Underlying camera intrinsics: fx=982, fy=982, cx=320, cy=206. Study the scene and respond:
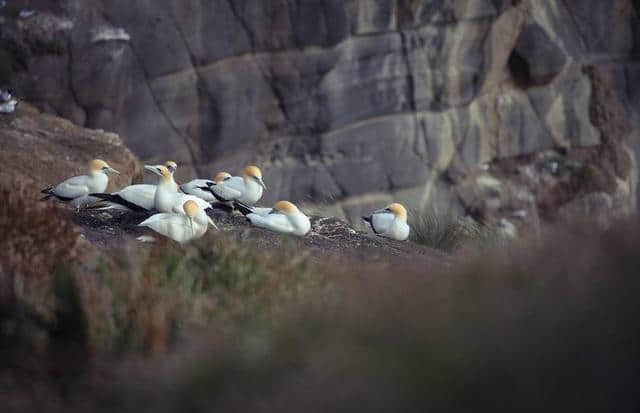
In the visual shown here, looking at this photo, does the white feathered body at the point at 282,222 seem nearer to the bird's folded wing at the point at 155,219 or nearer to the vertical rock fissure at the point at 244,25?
the bird's folded wing at the point at 155,219

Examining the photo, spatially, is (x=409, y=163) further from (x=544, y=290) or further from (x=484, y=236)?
(x=544, y=290)

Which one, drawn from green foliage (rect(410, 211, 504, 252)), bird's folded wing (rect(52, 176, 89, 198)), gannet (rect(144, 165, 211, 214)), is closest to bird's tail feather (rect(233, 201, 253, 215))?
gannet (rect(144, 165, 211, 214))

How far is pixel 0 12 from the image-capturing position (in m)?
19.0

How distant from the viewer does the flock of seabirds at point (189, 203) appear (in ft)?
26.6

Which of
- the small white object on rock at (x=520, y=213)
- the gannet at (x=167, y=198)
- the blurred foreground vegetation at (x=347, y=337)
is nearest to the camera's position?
the blurred foreground vegetation at (x=347, y=337)

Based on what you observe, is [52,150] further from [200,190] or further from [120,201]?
[120,201]

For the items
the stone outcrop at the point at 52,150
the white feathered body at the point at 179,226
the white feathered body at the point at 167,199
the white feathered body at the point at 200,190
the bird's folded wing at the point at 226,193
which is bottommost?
the stone outcrop at the point at 52,150

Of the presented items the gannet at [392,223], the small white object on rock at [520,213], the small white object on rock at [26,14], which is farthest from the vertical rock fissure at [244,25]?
the gannet at [392,223]

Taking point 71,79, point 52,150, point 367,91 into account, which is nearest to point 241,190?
point 52,150

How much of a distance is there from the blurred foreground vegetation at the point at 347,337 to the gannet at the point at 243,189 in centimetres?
464

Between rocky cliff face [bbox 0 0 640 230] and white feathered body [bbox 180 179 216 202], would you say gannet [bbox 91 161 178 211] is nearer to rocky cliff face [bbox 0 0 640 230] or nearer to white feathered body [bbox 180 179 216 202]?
white feathered body [bbox 180 179 216 202]

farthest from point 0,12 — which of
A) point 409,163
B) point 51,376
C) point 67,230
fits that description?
point 51,376

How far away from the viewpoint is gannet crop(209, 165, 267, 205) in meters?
10.1

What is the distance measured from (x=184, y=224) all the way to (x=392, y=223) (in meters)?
A: 3.22
